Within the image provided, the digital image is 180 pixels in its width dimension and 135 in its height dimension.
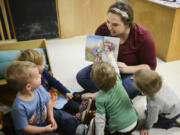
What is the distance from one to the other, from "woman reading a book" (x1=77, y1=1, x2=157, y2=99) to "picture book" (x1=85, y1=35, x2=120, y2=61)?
0.23ft

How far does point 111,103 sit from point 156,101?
36 centimetres

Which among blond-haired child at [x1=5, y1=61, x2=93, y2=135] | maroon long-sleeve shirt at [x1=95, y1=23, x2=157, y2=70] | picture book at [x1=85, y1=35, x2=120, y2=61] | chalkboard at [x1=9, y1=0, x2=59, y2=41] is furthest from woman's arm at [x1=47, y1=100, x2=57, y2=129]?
chalkboard at [x1=9, y1=0, x2=59, y2=41]

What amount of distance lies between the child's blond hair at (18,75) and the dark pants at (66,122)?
0.46 meters

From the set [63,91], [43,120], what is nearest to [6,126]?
[43,120]

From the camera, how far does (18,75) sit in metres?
1.11

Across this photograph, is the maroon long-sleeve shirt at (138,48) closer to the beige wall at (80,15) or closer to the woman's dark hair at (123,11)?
the woman's dark hair at (123,11)

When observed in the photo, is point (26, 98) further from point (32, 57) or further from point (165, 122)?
point (165, 122)

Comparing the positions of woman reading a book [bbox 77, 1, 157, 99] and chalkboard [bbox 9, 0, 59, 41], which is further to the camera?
chalkboard [bbox 9, 0, 59, 41]

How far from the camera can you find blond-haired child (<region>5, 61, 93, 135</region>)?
3.67ft

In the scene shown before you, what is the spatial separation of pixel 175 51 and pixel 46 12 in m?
2.04

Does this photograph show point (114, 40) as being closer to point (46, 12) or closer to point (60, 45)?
point (60, 45)

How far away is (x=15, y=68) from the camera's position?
3.67 ft

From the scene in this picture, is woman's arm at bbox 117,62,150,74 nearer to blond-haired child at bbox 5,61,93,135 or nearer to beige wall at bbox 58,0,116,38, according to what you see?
blond-haired child at bbox 5,61,93,135

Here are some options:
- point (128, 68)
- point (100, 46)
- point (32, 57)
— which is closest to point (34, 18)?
point (100, 46)
